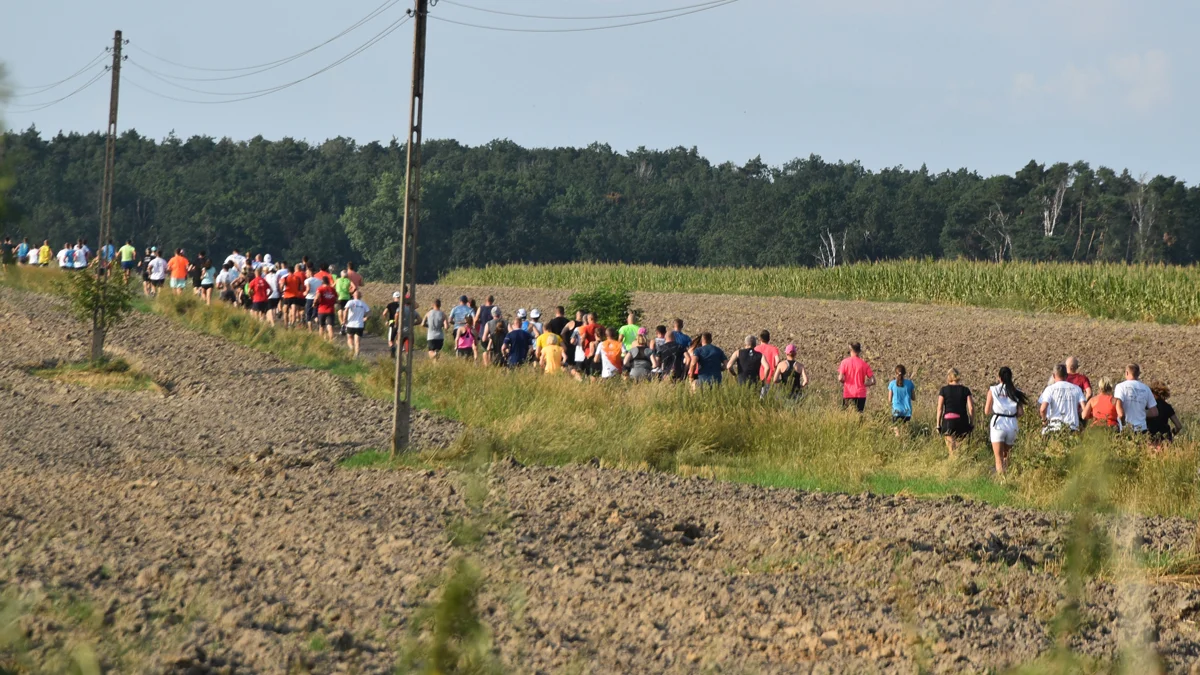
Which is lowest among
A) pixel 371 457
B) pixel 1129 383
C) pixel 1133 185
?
pixel 371 457

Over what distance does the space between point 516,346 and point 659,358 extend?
299cm

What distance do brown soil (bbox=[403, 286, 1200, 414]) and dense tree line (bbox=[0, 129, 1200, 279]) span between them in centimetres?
4177

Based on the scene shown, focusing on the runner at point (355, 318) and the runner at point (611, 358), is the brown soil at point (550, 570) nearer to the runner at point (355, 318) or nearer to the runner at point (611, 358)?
the runner at point (611, 358)

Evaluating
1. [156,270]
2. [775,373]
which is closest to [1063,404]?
[775,373]

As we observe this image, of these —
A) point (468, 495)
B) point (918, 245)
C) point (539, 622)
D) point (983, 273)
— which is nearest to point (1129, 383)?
point (539, 622)

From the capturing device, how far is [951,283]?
5066 cm

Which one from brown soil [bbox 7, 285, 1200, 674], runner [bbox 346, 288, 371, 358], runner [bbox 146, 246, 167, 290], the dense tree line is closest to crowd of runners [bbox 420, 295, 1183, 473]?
runner [bbox 346, 288, 371, 358]

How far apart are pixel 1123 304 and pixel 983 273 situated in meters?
7.42

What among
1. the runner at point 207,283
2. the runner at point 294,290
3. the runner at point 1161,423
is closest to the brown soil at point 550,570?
the runner at point 1161,423

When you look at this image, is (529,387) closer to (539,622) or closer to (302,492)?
(302,492)

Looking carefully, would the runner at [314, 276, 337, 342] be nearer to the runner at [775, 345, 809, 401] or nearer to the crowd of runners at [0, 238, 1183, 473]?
the crowd of runners at [0, 238, 1183, 473]

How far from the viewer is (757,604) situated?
959 cm

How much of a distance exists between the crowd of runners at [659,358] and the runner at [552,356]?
0.02 metres

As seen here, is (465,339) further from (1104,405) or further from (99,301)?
(1104,405)
